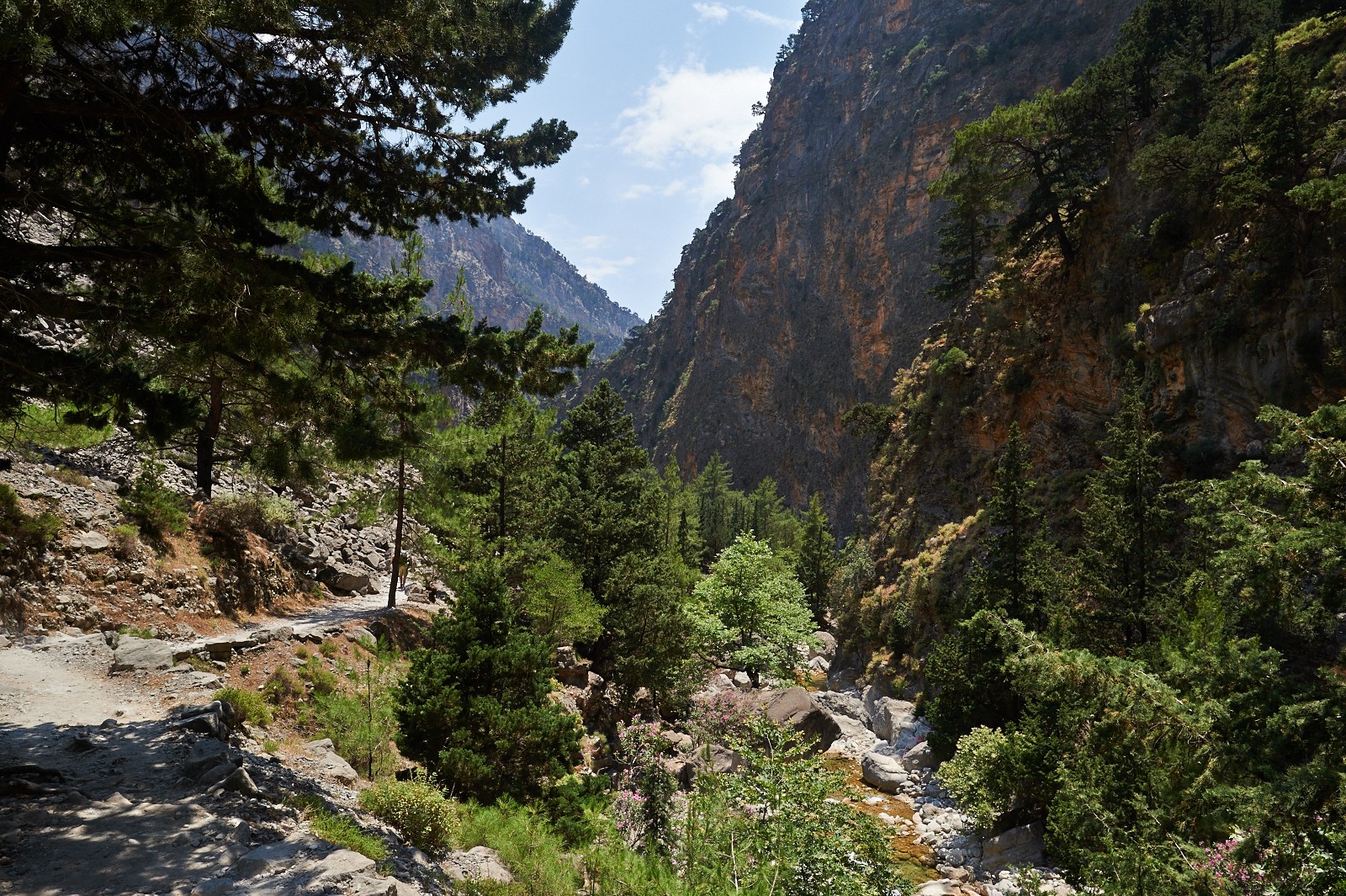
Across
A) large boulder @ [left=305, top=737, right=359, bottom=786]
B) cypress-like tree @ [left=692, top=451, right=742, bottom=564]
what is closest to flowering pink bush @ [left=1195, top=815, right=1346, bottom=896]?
large boulder @ [left=305, top=737, right=359, bottom=786]

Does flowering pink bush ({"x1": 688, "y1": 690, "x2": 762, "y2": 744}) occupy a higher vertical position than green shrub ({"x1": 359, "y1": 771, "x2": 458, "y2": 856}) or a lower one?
lower

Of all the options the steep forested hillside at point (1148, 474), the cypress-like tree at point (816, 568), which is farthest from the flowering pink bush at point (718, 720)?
the cypress-like tree at point (816, 568)

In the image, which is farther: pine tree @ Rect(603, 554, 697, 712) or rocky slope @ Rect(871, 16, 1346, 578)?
pine tree @ Rect(603, 554, 697, 712)

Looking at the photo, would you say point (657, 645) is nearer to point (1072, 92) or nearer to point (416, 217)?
point (416, 217)

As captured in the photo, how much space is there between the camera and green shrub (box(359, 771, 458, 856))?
7.30 metres

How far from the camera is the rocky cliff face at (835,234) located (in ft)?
244

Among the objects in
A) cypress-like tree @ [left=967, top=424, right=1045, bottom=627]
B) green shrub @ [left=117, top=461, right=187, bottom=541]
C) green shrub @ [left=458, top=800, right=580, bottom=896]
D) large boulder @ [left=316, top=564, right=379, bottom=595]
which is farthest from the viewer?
large boulder @ [left=316, top=564, right=379, bottom=595]

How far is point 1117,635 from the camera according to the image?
14.7m

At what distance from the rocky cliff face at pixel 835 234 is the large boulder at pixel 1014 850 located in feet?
204

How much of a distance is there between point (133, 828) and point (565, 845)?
479 cm

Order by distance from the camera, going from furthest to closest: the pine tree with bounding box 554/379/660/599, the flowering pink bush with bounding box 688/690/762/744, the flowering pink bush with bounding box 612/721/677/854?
the pine tree with bounding box 554/379/660/599
the flowering pink bush with bounding box 688/690/762/744
the flowering pink bush with bounding box 612/721/677/854

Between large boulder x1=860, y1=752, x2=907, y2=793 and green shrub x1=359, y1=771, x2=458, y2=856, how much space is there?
15.1 metres

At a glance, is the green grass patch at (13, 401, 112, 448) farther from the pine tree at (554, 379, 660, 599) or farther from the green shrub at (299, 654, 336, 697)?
the pine tree at (554, 379, 660, 599)

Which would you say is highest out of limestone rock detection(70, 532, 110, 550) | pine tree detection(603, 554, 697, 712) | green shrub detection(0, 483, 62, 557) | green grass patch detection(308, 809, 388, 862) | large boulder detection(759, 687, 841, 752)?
green shrub detection(0, 483, 62, 557)
